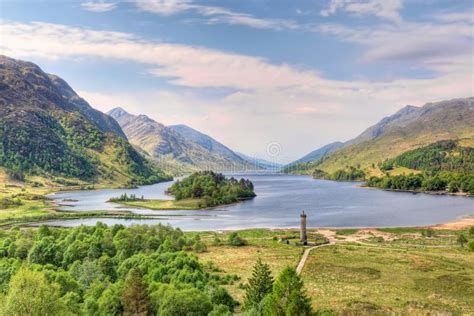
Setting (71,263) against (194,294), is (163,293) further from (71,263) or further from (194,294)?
(71,263)

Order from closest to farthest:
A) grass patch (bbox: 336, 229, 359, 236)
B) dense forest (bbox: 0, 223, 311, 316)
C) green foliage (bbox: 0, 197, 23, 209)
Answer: dense forest (bbox: 0, 223, 311, 316) < grass patch (bbox: 336, 229, 359, 236) < green foliage (bbox: 0, 197, 23, 209)

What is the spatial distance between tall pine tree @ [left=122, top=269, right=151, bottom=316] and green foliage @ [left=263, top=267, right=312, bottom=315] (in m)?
16.2

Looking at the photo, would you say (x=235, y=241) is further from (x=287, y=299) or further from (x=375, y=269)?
A: (x=287, y=299)

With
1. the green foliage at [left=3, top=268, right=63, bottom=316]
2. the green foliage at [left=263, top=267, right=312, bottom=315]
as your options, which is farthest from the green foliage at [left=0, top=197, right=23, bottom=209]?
the green foliage at [left=263, top=267, right=312, bottom=315]

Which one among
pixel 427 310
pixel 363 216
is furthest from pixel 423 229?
pixel 427 310

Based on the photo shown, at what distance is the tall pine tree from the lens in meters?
49.9

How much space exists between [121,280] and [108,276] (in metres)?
10.9

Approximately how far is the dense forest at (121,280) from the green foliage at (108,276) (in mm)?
108

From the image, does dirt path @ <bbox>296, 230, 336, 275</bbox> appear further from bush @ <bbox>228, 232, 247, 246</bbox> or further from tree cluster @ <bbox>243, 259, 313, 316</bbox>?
tree cluster @ <bbox>243, 259, 313, 316</bbox>

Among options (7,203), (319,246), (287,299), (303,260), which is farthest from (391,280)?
(7,203)

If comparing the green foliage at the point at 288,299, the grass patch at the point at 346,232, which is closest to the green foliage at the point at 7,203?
the grass patch at the point at 346,232

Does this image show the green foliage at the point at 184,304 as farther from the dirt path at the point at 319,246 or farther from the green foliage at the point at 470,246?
the green foliage at the point at 470,246

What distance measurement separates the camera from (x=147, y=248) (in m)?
90.1

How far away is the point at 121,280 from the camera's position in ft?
202
